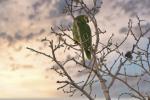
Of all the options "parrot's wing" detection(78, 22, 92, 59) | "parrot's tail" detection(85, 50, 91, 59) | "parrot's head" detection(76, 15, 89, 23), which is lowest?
"parrot's tail" detection(85, 50, 91, 59)

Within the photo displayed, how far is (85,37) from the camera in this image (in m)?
3.98

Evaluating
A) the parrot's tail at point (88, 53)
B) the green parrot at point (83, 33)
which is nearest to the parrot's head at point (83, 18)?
the green parrot at point (83, 33)

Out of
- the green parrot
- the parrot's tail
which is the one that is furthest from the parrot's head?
the parrot's tail

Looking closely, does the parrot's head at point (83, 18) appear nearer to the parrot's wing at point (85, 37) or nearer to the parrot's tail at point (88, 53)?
the parrot's wing at point (85, 37)

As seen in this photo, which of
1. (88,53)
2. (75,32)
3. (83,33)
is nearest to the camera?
(83,33)

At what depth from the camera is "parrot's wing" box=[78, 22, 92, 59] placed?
3.91m

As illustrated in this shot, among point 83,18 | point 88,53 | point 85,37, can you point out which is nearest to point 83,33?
point 85,37

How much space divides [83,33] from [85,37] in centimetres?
8

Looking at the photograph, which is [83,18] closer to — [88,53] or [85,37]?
[85,37]

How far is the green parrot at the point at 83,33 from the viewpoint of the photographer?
3916 mm

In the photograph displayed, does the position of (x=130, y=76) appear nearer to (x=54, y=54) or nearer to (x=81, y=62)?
(x=81, y=62)

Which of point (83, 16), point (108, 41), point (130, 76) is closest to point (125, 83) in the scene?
point (130, 76)

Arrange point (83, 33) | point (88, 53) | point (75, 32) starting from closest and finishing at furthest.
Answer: point (83, 33) → point (75, 32) → point (88, 53)

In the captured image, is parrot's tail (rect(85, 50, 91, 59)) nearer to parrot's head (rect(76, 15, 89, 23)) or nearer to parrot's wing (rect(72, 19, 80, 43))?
parrot's wing (rect(72, 19, 80, 43))
